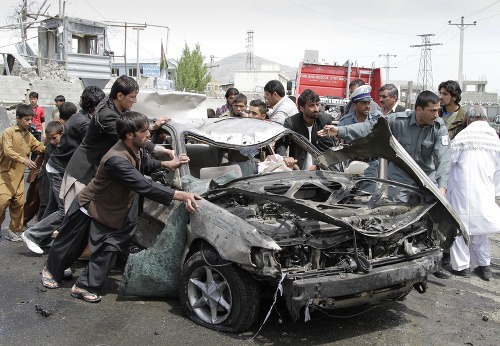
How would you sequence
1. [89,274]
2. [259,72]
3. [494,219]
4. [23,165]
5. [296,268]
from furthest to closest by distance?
[259,72], [23,165], [494,219], [89,274], [296,268]

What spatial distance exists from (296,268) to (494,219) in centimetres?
319

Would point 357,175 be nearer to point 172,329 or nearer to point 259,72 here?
point 172,329

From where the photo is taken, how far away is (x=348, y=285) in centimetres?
365

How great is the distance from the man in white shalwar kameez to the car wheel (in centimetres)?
307

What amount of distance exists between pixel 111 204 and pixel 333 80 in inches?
475

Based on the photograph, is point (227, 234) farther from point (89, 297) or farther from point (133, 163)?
point (89, 297)

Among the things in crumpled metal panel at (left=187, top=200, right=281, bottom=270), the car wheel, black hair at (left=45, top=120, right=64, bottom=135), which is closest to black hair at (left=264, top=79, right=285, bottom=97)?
black hair at (left=45, top=120, right=64, bottom=135)

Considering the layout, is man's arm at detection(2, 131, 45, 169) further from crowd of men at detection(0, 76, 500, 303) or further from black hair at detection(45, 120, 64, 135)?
black hair at detection(45, 120, 64, 135)

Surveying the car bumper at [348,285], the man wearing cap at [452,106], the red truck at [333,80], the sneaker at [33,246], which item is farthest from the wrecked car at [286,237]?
the red truck at [333,80]

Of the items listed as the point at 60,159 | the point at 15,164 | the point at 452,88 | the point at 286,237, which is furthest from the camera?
the point at 15,164

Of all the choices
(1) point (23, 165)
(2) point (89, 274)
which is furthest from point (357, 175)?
(1) point (23, 165)

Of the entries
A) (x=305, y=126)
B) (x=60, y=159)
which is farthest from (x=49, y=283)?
(x=305, y=126)

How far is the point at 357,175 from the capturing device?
5258mm

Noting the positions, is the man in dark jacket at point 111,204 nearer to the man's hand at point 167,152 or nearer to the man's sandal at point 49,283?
the man's hand at point 167,152
